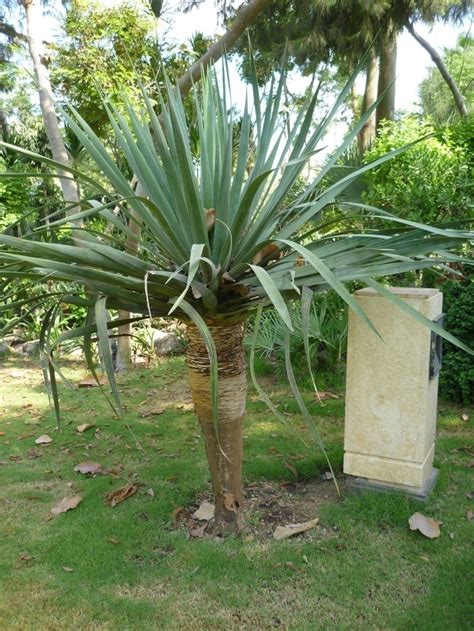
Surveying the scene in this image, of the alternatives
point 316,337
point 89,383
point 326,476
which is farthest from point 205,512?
point 89,383

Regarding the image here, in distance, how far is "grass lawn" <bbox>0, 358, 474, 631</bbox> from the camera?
226cm

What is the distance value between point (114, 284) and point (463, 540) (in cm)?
204

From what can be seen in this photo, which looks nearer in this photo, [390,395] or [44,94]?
[390,395]

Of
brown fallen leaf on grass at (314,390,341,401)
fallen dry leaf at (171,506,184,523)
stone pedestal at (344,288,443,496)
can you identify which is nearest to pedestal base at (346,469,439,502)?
stone pedestal at (344,288,443,496)

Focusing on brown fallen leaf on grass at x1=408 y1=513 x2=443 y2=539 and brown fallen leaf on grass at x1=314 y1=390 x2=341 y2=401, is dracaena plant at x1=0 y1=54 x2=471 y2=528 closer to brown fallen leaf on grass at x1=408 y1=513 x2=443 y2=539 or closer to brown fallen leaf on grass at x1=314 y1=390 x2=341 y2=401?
brown fallen leaf on grass at x1=408 y1=513 x2=443 y2=539

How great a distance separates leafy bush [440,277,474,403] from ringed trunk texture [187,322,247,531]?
8.09ft

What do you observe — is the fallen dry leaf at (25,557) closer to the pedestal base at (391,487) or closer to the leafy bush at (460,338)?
the pedestal base at (391,487)

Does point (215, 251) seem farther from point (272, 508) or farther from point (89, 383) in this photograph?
point (89, 383)

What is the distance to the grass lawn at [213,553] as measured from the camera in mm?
2260

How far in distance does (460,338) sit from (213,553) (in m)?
2.89

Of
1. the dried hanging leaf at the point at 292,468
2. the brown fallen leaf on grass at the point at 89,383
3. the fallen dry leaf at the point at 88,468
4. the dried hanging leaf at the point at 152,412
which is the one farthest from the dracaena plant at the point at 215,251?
the brown fallen leaf on grass at the point at 89,383

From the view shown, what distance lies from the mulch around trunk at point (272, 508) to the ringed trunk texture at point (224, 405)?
119mm

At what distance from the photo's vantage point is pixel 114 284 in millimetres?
2367

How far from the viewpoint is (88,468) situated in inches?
148
